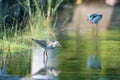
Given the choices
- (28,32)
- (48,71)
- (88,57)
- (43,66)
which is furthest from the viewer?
(28,32)

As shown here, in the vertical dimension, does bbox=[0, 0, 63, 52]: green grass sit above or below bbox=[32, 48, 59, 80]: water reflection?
above

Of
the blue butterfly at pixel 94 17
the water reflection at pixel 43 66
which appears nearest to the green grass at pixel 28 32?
the water reflection at pixel 43 66

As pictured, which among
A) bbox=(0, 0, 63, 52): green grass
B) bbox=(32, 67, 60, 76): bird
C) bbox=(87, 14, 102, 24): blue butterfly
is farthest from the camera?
bbox=(87, 14, 102, 24): blue butterfly

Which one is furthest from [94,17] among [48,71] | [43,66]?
[48,71]

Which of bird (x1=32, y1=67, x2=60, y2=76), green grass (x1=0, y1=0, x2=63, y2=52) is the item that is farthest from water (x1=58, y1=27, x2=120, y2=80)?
green grass (x1=0, y1=0, x2=63, y2=52)

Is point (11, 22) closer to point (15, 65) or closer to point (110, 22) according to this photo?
point (15, 65)

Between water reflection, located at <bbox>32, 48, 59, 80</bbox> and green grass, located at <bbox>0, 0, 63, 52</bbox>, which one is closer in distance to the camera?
water reflection, located at <bbox>32, 48, 59, 80</bbox>

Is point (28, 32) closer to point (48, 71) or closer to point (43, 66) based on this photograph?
point (43, 66)

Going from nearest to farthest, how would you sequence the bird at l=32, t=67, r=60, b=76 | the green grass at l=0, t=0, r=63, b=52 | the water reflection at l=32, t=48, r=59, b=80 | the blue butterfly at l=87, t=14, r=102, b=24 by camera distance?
the water reflection at l=32, t=48, r=59, b=80
the bird at l=32, t=67, r=60, b=76
the green grass at l=0, t=0, r=63, b=52
the blue butterfly at l=87, t=14, r=102, b=24

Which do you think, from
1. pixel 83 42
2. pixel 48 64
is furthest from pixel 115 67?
pixel 83 42

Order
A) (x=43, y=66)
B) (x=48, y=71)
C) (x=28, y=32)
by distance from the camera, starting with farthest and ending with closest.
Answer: (x=28, y=32) → (x=43, y=66) → (x=48, y=71)

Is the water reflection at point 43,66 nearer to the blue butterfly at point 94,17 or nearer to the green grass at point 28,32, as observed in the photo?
the green grass at point 28,32

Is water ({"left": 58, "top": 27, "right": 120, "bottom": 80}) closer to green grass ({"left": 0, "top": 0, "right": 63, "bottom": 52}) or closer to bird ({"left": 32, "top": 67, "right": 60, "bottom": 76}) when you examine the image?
bird ({"left": 32, "top": 67, "right": 60, "bottom": 76})

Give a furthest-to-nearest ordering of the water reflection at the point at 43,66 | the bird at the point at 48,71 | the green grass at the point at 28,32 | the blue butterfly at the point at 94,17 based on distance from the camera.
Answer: the blue butterfly at the point at 94,17 → the green grass at the point at 28,32 → the bird at the point at 48,71 → the water reflection at the point at 43,66
